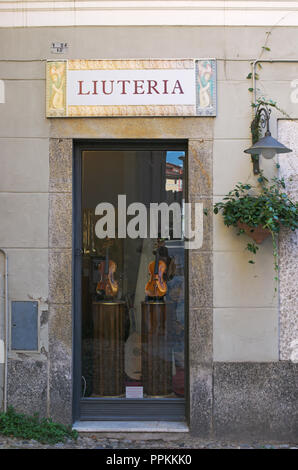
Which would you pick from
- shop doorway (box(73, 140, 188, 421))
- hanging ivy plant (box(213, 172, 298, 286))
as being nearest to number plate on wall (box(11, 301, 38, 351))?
shop doorway (box(73, 140, 188, 421))

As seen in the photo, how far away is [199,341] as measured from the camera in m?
5.61

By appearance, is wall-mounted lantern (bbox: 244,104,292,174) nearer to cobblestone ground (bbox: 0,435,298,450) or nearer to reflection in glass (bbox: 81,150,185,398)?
reflection in glass (bbox: 81,150,185,398)

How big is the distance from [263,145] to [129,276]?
1.93m

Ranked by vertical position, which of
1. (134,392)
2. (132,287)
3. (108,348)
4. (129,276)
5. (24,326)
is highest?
(129,276)

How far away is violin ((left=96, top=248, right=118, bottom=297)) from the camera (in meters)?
5.95

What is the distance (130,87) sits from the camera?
5.68m

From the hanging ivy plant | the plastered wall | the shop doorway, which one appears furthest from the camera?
the shop doorway

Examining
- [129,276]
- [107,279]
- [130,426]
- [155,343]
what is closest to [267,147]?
[129,276]

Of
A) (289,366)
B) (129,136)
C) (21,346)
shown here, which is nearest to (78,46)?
(129,136)

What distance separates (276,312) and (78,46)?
330 centimetres

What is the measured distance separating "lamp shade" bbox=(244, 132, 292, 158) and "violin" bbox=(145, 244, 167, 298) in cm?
149

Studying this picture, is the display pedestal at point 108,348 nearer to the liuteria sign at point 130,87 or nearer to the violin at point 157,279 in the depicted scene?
the violin at point 157,279
